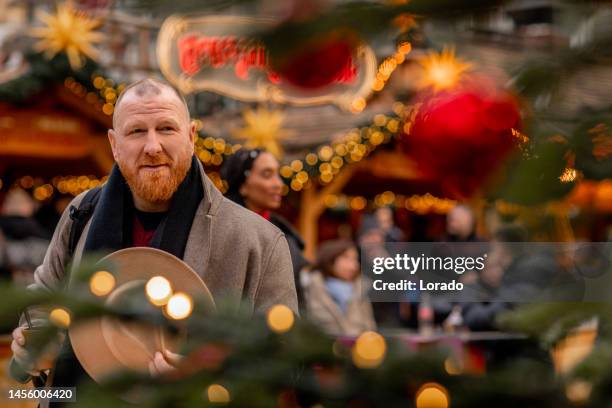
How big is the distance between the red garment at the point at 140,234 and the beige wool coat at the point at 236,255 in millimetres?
128

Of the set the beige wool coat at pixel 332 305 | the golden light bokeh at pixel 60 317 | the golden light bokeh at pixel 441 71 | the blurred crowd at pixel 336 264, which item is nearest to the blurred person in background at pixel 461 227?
Answer: the blurred crowd at pixel 336 264

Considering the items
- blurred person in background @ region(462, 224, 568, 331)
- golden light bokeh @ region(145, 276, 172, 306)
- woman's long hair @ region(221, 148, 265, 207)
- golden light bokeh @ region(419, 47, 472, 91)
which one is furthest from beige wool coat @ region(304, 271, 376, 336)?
golden light bokeh @ region(145, 276, 172, 306)

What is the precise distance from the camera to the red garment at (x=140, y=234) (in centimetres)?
274

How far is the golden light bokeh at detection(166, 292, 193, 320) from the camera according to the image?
0.90 metres

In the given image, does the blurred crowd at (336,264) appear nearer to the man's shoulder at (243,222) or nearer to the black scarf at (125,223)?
the man's shoulder at (243,222)

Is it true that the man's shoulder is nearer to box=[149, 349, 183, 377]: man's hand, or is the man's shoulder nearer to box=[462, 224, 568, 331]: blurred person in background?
box=[462, 224, 568, 331]: blurred person in background

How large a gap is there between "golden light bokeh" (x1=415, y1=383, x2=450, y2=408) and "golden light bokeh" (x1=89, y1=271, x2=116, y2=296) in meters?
0.26

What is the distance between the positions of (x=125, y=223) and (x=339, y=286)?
388 centimetres

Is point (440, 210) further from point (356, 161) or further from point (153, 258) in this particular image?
point (153, 258)

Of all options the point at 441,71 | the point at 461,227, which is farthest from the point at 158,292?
the point at 461,227

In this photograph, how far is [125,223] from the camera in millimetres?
2754

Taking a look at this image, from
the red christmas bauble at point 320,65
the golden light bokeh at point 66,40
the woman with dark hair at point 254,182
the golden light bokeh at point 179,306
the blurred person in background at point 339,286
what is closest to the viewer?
the red christmas bauble at point 320,65

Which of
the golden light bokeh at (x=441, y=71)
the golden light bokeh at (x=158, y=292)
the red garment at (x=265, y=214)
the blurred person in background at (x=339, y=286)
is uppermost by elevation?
the blurred person in background at (x=339, y=286)

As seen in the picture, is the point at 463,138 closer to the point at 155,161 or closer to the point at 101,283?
the point at 101,283
